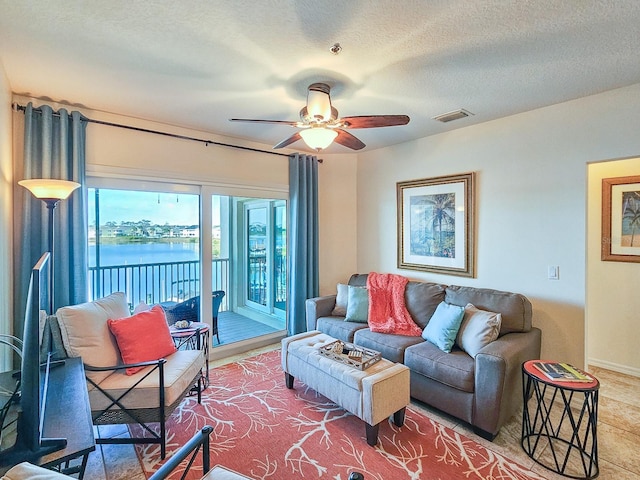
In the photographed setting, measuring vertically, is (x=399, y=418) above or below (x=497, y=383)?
below

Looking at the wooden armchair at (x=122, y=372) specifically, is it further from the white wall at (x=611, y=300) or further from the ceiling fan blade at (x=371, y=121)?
the white wall at (x=611, y=300)

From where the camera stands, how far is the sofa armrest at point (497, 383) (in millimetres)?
2297

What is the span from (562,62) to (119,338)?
3.71m

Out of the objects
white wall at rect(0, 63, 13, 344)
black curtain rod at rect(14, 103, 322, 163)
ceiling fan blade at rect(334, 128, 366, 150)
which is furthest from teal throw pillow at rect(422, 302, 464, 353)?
white wall at rect(0, 63, 13, 344)

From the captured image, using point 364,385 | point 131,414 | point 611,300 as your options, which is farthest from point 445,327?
point 131,414

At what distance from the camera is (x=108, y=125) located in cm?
313

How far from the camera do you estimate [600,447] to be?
227 cm

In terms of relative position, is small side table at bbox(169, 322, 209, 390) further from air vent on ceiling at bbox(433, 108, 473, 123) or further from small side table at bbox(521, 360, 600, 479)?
air vent on ceiling at bbox(433, 108, 473, 123)

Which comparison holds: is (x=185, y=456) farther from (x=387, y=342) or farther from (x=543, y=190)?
(x=543, y=190)

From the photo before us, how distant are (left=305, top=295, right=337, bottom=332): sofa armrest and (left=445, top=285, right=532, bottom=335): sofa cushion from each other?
4.88ft

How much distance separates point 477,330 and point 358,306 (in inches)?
54.6

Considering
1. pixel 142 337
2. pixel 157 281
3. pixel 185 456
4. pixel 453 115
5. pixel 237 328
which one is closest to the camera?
pixel 185 456

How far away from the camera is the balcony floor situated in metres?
4.27

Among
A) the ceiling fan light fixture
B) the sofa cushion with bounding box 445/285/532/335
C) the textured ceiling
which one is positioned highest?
the textured ceiling
